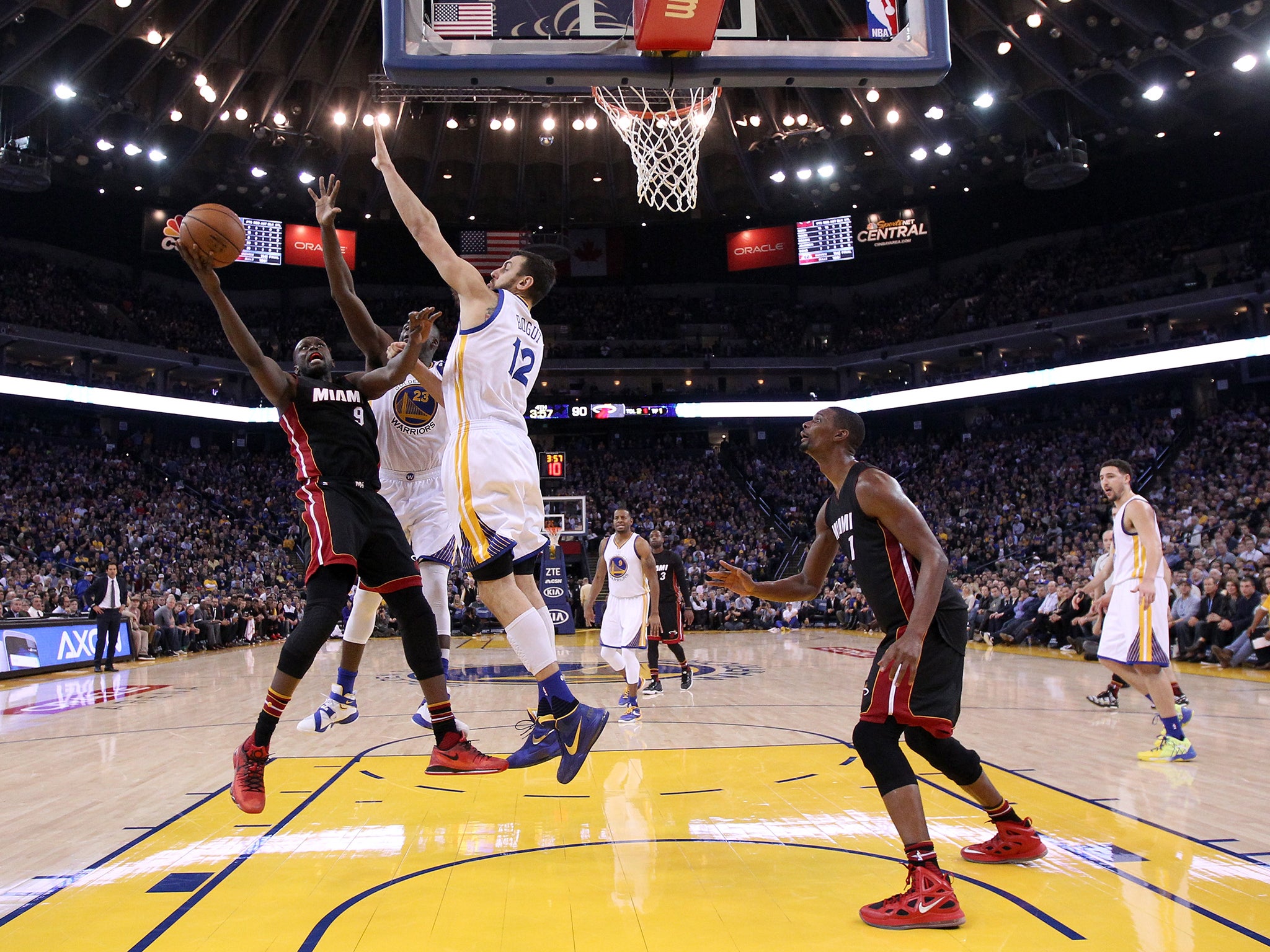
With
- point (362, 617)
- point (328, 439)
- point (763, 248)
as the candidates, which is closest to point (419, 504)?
point (362, 617)

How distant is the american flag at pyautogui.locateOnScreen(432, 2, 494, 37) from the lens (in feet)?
18.3

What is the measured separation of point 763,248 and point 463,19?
106ft

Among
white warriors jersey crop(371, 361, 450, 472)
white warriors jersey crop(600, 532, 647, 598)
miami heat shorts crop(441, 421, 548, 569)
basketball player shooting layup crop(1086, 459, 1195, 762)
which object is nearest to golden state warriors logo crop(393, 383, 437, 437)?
white warriors jersey crop(371, 361, 450, 472)

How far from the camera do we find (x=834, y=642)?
20.3 metres

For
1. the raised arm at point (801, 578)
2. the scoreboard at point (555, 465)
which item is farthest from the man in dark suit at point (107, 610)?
the scoreboard at point (555, 465)

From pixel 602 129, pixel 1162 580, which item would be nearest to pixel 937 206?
pixel 602 129

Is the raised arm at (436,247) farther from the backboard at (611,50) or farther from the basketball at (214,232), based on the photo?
the backboard at (611,50)

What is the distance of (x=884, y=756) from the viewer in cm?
367

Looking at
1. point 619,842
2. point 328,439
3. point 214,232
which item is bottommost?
point 619,842

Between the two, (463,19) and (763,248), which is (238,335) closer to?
(463,19)

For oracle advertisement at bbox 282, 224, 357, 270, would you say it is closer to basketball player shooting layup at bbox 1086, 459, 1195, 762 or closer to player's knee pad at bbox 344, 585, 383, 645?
player's knee pad at bbox 344, 585, 383, 645

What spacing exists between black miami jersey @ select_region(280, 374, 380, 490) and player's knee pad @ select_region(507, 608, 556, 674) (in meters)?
1.17

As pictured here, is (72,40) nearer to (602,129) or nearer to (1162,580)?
(602,129)

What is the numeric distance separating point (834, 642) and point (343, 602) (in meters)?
17.1
